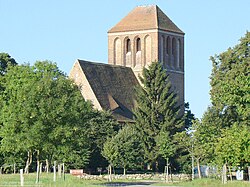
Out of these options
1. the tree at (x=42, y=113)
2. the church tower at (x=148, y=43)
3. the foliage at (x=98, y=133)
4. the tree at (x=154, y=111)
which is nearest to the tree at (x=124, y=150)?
the foliage at (x=98, y=133)

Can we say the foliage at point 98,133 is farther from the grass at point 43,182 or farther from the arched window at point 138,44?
the grass at point 43,182

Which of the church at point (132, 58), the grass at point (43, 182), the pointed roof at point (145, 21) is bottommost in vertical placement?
the grass at point (43, 182)

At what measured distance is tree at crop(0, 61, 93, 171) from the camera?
55562mm

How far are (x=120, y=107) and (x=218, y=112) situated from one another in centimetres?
3668

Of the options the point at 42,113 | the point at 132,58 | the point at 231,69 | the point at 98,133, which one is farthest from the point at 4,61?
the point at 42,113

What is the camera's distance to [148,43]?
122m

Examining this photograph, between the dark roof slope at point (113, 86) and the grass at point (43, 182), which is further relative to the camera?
the dark roof slope at point (113, 86)

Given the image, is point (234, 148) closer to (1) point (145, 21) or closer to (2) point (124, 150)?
(2) point (124, 150)

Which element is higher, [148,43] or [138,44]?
[138,44]

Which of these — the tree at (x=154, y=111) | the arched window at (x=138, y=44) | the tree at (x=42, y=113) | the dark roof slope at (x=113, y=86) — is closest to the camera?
the tree at (x=42, y=113)

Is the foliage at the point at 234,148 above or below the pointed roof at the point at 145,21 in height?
below

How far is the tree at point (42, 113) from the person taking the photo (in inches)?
2188

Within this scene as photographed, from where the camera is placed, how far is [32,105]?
2190 inches

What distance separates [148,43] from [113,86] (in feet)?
30.4
